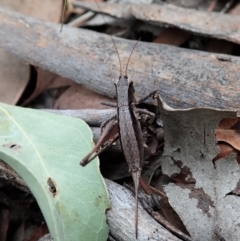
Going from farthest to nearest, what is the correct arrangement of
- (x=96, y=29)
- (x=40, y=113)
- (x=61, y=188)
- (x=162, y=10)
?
(x=96, y=29) < (x=162, y=10) < (x=40, y=113) < (x=61, y=188)

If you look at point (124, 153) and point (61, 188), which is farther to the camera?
point (124, 153)

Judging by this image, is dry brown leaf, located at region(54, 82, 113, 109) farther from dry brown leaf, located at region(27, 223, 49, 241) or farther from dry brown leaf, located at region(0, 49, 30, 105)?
dry brown leaf, located at region(27, 223, 49, 241)

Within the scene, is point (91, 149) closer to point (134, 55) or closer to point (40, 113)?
point (40, 113)

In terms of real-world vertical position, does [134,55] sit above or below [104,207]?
above

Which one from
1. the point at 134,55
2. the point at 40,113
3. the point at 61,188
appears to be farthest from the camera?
the point at 134,55

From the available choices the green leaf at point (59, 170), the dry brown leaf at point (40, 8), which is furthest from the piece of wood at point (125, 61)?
the green leaf at point (59, 170)

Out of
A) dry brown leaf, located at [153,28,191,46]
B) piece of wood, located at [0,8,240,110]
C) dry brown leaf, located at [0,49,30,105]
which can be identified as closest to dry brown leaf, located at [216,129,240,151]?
piece of wood, located at [0,8,240,110]

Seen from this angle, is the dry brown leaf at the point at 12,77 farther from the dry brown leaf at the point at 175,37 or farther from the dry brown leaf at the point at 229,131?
the dry brown leaf at the point at 229,131

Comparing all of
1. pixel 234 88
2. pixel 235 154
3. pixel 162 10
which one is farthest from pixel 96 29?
pixel 235 154
